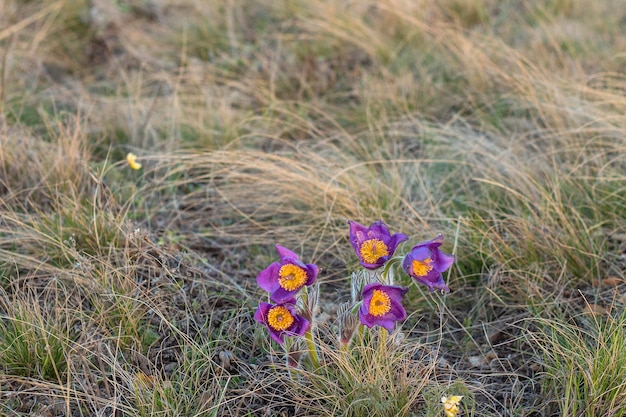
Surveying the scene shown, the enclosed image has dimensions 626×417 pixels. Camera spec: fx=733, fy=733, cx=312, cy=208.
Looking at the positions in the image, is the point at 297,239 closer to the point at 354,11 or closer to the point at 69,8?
the point at 354,11

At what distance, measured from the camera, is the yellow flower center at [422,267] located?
2.04 meters

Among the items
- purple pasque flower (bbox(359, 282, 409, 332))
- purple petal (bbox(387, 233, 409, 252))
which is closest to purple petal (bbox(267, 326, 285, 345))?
purple pasque flower (bbox(359, 282, 409, 332))

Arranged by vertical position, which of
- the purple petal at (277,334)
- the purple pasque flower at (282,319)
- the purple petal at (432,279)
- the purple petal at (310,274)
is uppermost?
the purple petal at (310,274)

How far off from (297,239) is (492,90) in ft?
5.08

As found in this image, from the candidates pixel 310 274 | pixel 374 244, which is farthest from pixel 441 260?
pixel 310 274

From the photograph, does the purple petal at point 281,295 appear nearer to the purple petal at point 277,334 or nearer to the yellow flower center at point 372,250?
the purple petal at point 277,334

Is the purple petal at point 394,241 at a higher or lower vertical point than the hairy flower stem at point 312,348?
higher

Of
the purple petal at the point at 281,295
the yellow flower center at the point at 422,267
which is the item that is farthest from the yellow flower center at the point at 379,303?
the purple petal at the point at 281,295

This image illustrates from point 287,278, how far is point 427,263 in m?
0.39

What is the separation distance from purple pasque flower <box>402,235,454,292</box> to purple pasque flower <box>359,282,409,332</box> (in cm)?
6

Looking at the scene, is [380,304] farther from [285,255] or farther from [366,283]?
[285,255]

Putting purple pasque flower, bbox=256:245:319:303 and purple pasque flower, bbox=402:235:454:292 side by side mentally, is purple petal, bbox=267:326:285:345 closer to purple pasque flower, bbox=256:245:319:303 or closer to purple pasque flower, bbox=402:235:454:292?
purple pasque flower, bbox=256:245:319:303

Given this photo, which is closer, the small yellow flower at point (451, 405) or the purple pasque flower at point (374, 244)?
the small yellow flower at point (451, 405)

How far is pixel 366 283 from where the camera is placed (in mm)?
2123
